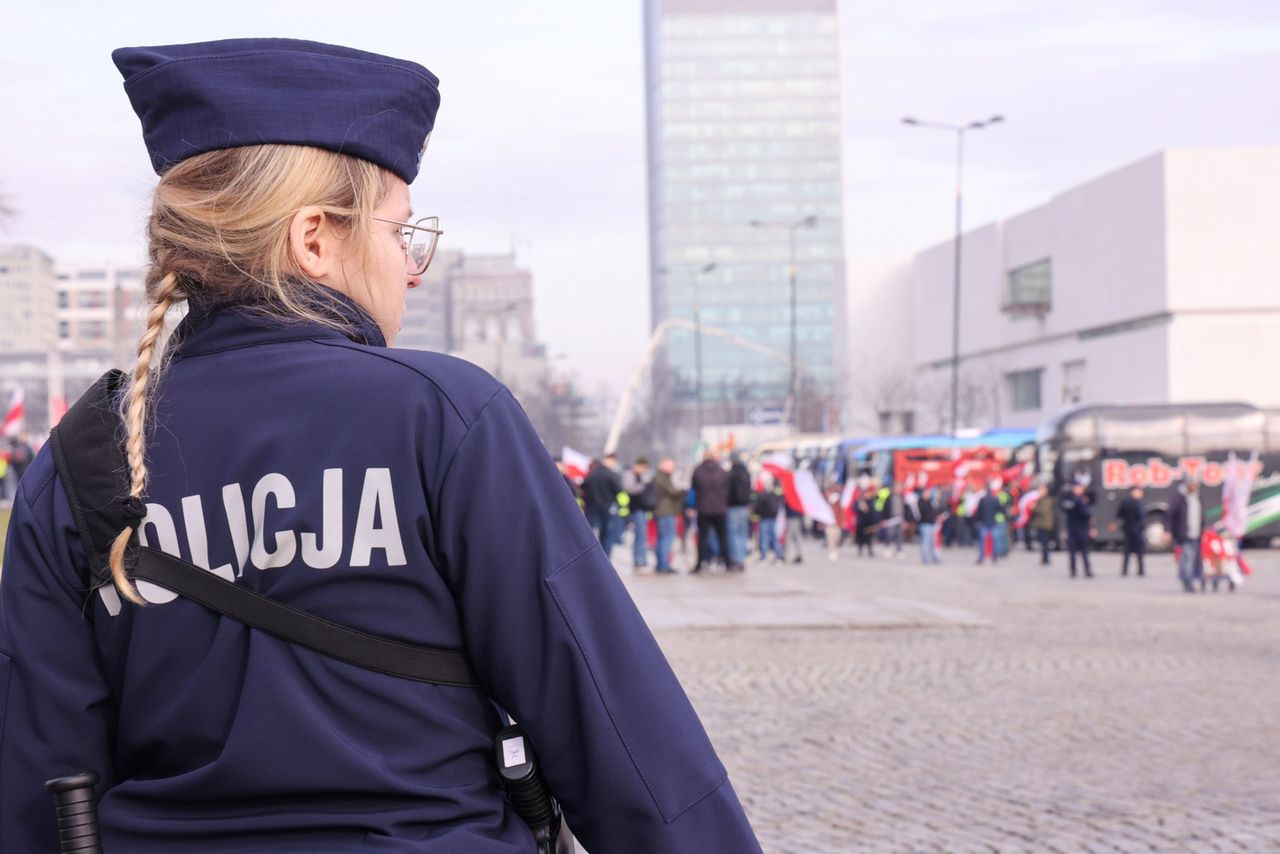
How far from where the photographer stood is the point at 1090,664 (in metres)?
14.0

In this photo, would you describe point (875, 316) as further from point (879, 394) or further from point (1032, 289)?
point (1032, 289)

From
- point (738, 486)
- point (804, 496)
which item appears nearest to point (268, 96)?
point (738, 486)

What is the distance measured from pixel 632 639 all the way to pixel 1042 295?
76.1 metres

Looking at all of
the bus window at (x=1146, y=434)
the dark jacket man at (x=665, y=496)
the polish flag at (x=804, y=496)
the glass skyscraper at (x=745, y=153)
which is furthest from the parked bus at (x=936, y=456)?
the glass skyscraper at (x=745, y=153)

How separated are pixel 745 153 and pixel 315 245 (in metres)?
195

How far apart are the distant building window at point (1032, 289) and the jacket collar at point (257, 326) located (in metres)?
74.5

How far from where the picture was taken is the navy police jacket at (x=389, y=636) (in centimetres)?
178

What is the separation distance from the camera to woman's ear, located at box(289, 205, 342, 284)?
194 cm

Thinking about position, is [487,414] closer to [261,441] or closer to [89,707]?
[261,441]

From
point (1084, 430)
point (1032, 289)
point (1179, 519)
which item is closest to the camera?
point (1179, 519)

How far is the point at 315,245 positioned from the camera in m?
1.97

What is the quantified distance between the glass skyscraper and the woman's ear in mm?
183945

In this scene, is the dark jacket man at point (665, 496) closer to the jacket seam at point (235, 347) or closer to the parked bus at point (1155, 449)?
the parked bus at point (1155, 449)

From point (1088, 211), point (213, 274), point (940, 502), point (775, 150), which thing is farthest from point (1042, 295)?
point (775, 150)
